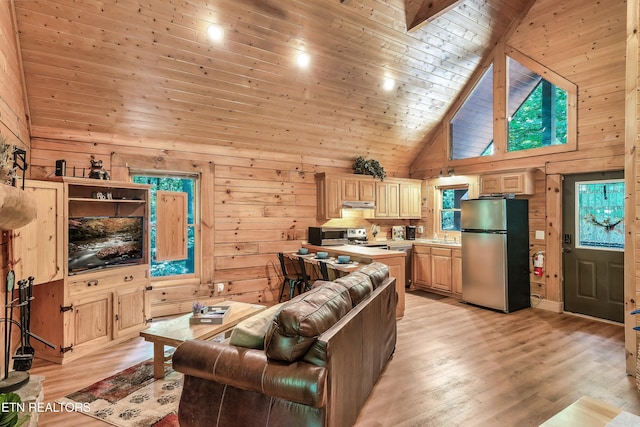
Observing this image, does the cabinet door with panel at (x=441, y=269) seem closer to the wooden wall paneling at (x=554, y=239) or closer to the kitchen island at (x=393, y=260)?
the wooden wall paneling at (x=554, y=239)

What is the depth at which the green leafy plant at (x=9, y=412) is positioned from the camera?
150cm

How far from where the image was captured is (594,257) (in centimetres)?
477

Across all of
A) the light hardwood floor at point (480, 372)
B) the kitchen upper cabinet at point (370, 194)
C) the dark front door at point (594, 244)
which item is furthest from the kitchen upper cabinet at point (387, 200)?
the dark front door at point (594, 244)

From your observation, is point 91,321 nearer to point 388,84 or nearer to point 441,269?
point 388,84

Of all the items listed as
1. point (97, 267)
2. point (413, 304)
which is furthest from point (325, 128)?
point (97, 267)

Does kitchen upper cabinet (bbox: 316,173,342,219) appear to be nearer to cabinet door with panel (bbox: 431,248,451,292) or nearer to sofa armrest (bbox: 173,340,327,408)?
cabinet door with panel (bbox: 431,248,451,292)

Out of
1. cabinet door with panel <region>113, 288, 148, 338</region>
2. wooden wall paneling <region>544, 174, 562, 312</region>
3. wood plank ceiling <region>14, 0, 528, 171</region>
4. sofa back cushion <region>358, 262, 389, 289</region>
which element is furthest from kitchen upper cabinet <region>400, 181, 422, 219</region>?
cabinet door with panel <region>113, 288, 148, 338</region>

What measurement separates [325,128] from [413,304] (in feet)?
10.6

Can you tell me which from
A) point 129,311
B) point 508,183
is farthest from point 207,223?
point 508,183

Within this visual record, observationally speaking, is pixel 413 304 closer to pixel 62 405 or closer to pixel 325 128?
pixel 325 128

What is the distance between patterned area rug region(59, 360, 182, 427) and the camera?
248cm

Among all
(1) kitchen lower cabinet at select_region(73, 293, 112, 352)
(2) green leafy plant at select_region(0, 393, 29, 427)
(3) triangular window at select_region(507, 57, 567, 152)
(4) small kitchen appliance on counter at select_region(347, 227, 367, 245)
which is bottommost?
(1) kitchen lower cabinet at select_region(73, 293, 112, 352)

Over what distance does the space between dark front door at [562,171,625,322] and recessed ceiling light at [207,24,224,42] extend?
16.7ft

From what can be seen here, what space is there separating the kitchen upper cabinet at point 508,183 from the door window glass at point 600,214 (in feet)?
2.01
